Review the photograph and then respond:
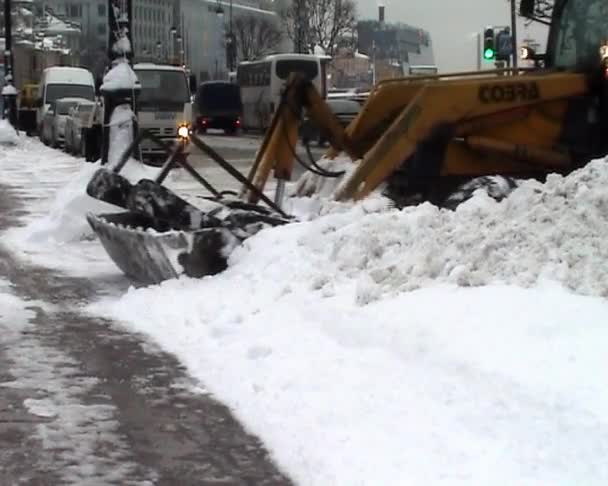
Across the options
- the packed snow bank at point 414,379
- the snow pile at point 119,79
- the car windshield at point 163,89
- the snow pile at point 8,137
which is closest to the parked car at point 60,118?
the snow pile at point 8,137

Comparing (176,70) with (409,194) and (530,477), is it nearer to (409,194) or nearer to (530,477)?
(409,194)

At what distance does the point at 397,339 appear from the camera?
7582mm

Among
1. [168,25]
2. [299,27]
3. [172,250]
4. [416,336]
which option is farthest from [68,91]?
[168,25]

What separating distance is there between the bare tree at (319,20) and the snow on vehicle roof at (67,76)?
3327cm

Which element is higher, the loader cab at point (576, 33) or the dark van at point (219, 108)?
the loader cab at point (576, 33)

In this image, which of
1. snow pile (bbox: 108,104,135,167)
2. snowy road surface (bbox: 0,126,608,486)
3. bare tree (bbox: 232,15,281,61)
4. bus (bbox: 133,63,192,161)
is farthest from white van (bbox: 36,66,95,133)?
A: bare tree (bbox: 232,15,281,61)

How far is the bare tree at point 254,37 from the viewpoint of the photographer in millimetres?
101375

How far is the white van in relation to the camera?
43938 mm

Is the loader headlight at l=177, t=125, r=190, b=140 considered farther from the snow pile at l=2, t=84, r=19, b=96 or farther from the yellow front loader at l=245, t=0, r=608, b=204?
the snow pile at l=2, t=84, r=19, b=96

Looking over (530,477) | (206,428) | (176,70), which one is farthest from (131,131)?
(176,70)

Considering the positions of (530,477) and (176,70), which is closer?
(530,477)

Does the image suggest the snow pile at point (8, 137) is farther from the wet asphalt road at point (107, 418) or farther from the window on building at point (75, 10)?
the window on building at point (75, 10)

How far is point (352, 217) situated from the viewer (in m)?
10.4

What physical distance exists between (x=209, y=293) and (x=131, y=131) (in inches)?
312
